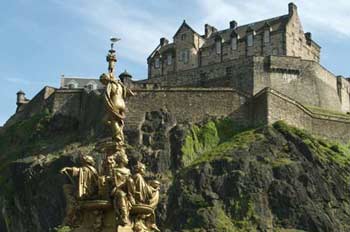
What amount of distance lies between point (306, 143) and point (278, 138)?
2.24 metres

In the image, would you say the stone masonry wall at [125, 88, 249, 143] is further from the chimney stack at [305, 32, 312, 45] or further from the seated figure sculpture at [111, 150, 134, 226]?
the seated figure sculpture at [111, 150, 134, 226]

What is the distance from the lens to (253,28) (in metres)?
79.9

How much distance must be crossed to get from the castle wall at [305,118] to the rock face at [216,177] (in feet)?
7.22

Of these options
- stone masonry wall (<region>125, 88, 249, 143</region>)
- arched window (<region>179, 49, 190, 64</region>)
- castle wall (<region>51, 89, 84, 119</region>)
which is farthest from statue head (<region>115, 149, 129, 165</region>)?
arched window (<region>179, 49, 190, 64</region>)

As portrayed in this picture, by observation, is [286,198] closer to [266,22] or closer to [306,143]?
[306,143]

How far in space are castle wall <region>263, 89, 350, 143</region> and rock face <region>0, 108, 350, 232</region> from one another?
220 centimetres

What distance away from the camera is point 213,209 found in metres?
54.8

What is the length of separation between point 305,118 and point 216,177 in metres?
13.0

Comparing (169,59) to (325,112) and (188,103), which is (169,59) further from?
(325,112)

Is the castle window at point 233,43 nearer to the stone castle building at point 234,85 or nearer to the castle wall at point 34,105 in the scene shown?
the stone castle building at point 234,85

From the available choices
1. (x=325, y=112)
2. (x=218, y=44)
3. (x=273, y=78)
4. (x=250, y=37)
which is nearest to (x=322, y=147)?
(x=325, y=112)

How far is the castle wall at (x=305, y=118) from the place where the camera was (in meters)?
64.4

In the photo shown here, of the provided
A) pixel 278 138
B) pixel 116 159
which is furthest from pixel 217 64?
pixel 116 159

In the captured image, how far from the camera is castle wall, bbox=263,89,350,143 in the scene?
2534 inches
